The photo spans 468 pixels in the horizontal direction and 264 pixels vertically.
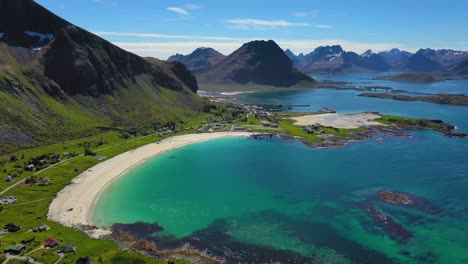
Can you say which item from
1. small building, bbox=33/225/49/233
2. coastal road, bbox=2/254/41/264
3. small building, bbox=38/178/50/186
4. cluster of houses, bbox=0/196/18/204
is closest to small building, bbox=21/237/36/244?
small building, bbox=33/225/49/233

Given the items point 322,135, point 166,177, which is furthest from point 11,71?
point 322,135

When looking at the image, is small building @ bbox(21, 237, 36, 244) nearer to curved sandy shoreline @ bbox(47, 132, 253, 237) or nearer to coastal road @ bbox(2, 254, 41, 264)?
coastal road @ bbox(2, 254, 41, 264)

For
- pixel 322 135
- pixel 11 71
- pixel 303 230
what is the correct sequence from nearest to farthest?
pixel 303 230 → pixel 11 71 → pixel 322 135

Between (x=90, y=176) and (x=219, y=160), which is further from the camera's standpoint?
(x=219, y=160)

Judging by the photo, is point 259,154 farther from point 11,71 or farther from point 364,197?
point 11,71

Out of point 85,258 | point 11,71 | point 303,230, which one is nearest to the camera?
point 85,258

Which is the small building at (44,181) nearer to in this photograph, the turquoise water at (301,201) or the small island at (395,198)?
the turquoise water at (301,201)

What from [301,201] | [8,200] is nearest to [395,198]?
[301,201]
